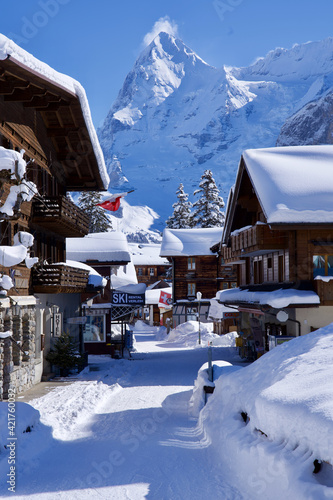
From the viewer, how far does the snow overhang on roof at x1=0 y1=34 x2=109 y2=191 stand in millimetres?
14555

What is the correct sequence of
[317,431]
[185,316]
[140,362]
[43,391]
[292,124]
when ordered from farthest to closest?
[292,124] < [185,316] < [140,362] < [43,391] < [317,431]

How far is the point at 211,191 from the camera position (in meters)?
63.5

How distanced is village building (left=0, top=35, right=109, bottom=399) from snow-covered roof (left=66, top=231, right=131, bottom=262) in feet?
24.2

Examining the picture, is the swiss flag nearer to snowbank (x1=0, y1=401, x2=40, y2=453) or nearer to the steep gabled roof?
the steep gabled roof

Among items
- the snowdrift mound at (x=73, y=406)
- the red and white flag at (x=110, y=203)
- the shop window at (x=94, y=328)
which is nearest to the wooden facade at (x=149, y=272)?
the shop window at (x=94, y=328)

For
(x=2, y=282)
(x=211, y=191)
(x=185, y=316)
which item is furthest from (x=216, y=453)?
(x=211, y=191)

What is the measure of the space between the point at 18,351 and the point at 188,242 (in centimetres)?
3703

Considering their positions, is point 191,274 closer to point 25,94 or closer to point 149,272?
point 25,94

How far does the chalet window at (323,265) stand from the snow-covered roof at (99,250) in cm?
1439

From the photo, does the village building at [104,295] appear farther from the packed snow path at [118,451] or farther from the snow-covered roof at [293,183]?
the packed snow path at [118,451]

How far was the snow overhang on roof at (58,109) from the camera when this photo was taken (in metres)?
14.6

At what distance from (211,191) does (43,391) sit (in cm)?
4924

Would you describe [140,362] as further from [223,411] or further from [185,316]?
[185,316]

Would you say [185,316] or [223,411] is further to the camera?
[185,316]
